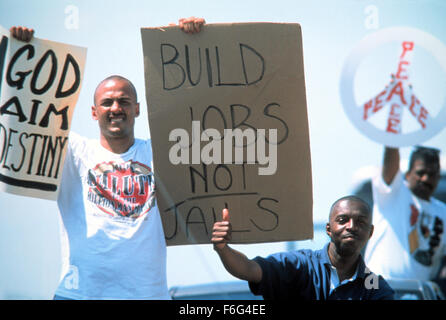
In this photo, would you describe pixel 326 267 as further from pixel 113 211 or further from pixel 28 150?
pixel 28 150

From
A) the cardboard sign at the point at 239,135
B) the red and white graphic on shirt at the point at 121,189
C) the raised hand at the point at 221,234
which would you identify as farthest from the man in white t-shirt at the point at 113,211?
the raised hand at the point at 221,234

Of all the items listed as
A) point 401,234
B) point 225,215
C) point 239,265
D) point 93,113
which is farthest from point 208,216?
point 401,234

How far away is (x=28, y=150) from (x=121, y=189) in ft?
1.74

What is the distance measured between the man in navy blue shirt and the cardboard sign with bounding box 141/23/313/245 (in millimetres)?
196

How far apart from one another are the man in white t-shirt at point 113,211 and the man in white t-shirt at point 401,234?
5.00ft

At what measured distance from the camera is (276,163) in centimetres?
305

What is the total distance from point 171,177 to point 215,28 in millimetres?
735

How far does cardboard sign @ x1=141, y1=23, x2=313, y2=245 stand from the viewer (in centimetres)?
303

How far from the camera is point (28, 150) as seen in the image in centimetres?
310

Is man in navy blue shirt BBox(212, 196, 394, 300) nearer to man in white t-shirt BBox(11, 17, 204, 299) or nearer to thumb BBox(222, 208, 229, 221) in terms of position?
thumb BBox(222, 208, 229, 221)

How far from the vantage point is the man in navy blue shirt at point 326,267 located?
9.14ft

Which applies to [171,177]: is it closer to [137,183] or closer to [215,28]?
[137,183]
